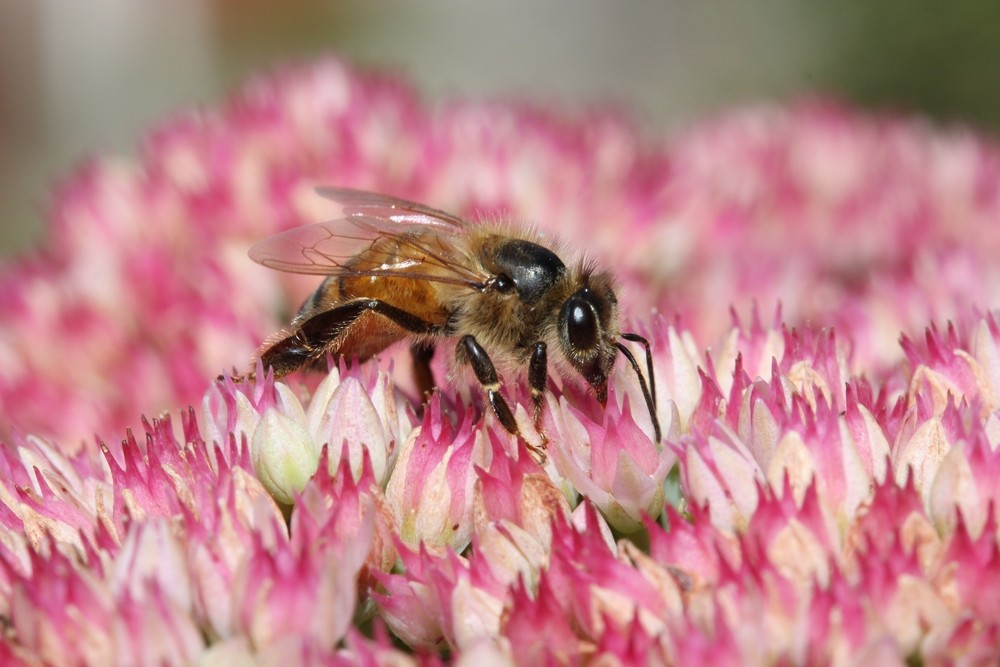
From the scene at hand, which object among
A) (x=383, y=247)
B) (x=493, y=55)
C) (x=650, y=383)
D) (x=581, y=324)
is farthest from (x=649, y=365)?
(x=493, y=55)

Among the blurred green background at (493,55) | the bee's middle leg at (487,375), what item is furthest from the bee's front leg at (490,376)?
the blurred green background at (493,55)

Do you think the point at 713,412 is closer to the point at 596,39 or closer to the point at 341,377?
the point at 341,377

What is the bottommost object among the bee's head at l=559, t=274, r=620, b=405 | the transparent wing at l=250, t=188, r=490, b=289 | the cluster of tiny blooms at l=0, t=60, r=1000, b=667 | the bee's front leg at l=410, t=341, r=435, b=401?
the cluster of tiny blooms at l=0, t=60, r=1000, b=667

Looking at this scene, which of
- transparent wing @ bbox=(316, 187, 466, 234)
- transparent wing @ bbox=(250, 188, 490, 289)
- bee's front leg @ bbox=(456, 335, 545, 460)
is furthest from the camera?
transparent wing @ bbox=(316, 187, 466, 234)

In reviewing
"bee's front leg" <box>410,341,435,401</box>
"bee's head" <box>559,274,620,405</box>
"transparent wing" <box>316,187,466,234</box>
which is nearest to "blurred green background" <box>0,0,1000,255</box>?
"transparent wing" <box>316,187,466,234</box>

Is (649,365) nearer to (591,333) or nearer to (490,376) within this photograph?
(591,333)

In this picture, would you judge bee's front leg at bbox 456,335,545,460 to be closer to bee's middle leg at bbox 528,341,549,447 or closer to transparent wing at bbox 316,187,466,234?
bee's middle leg at bbox 528,341,549,447

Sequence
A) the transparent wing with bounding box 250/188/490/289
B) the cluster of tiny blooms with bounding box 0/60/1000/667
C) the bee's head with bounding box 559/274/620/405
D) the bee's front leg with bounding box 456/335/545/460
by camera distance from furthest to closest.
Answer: the transparent wing with bounding box 250/188/490/289 → the bee's head with bounding box 559/274/620/405 → the bee's front leg with bounding box 456/335/545/460 → the cluster of tiny blooms with bounding box 0/60/1000/667

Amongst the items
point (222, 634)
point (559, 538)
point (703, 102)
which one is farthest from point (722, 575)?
point (703, 102)

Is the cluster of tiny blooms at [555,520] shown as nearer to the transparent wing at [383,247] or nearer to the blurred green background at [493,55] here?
the transparent wing at [383,247]
